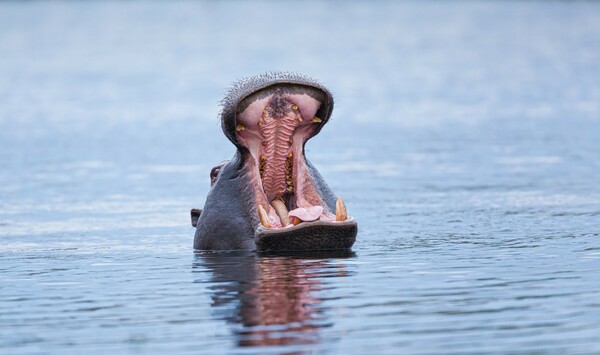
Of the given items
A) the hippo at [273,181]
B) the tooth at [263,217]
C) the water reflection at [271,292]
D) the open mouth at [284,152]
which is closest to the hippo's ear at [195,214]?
the hippo at [273,181]

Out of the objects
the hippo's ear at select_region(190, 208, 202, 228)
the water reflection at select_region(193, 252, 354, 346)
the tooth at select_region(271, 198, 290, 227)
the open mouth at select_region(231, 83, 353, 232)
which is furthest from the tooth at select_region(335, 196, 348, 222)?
the hippo's ear at select_region(190, 208, 202, 228)

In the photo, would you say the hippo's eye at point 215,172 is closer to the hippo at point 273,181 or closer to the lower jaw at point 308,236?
the hippo at point 273,181

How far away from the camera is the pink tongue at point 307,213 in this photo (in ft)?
36.0

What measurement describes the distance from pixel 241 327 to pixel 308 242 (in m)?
2.57

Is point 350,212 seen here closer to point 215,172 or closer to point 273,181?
point 215,172

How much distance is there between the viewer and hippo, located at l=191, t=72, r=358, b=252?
1089 centimetres

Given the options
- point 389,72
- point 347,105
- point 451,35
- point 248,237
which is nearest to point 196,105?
point 347,105

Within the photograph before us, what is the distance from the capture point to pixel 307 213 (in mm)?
11008

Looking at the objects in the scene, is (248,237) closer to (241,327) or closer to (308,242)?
(308,242)

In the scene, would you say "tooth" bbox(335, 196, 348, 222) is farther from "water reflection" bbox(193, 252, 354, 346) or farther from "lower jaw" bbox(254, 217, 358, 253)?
"water reflection" bbox(193, 252, 354, 346)

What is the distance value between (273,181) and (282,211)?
24 cm

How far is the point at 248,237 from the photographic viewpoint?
11.3 metres

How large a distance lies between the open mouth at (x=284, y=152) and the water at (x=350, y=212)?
0.35 metres

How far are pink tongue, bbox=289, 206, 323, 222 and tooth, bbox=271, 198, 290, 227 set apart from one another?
0.20 m
